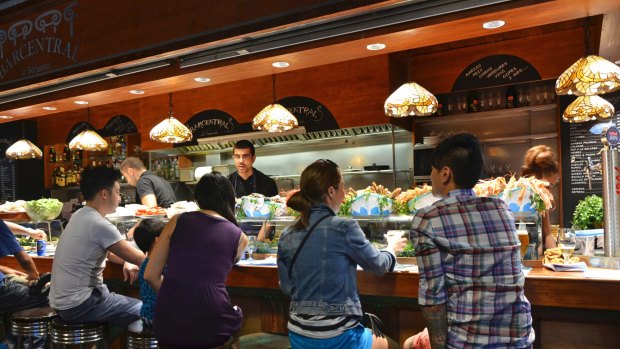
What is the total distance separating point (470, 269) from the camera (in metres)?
1.97

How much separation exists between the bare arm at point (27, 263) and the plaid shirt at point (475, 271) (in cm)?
311

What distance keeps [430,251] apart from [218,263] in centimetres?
100

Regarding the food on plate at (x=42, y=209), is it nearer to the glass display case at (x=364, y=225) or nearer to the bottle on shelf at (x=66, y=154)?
the glass display case at (x=364, y=225)

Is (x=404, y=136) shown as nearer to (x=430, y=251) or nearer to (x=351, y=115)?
(x=351, y=115)

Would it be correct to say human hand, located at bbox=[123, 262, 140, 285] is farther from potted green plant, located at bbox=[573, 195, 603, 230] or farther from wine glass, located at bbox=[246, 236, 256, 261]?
potted green plant, located at bbox=[573, 195, 603, 230]

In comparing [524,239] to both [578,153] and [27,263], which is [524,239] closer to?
[27,263]

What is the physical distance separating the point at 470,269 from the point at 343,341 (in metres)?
0.66

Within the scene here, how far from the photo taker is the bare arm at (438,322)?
203 cm

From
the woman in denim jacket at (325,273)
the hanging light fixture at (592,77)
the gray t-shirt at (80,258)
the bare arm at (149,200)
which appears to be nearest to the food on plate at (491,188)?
the woman in denim jacket at (325,273)

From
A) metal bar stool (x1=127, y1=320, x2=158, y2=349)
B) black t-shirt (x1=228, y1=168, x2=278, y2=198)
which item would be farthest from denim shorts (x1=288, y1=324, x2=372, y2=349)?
black t-shirt (x1=228, y1=168, x2=278, y2=198)

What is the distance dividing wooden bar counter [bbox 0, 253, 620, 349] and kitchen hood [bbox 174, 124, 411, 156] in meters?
3.88

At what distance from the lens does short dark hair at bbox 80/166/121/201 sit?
332 centimetres

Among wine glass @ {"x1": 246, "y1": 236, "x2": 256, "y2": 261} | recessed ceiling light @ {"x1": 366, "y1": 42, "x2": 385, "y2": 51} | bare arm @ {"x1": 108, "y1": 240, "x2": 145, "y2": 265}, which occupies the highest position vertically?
recessed ceiling light @ {"x1": 366, "y1": 42, "x2": 385, "y2": 51}

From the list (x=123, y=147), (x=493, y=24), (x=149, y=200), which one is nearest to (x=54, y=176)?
(x=123, y=147)
